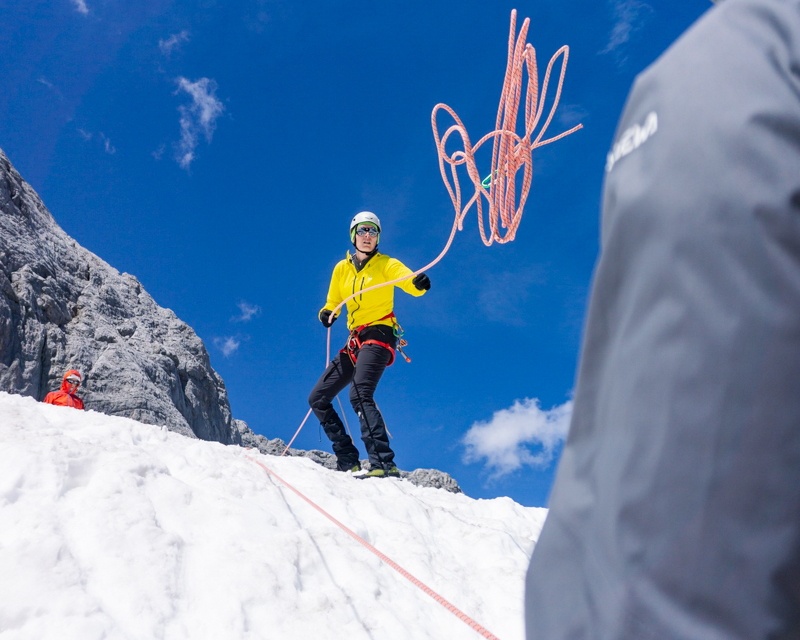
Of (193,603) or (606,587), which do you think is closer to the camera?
(606,587)

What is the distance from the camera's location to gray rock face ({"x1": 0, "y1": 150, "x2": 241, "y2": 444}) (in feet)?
49.4

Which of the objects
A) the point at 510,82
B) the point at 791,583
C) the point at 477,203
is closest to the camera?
the point at 791,583

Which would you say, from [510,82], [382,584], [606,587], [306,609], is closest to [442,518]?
[382,584]

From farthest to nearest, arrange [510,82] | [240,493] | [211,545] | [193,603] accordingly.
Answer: [240,493], [510,82], [211,545], [193,603]

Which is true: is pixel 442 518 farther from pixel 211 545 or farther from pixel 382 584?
pixel 211 545

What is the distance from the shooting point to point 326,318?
735 centimetres

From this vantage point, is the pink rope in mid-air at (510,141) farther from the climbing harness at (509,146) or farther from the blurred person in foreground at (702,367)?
the blurred person in foreground at (702,367)

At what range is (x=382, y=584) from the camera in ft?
11.4

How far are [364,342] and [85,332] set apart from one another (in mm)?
13890

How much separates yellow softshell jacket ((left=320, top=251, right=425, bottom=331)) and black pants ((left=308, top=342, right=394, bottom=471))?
0.41m

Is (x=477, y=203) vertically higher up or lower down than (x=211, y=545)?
higher up

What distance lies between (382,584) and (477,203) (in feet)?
10.7

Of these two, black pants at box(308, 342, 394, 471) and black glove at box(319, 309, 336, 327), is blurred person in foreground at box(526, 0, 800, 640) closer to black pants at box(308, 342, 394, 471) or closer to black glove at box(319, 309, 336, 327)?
black pants at box(308, 342, 394, 471)

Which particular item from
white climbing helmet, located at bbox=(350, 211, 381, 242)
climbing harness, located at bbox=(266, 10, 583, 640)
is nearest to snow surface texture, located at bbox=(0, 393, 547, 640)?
climbing harness, located at bbox=(266, 10, 583, 640)
